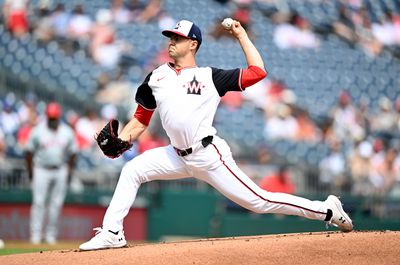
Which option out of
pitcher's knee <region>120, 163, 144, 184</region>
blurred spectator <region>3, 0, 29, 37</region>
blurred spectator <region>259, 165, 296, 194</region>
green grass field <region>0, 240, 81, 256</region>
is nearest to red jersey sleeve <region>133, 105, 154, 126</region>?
pitcher's knee <region>120, 163, 144, 184</region>

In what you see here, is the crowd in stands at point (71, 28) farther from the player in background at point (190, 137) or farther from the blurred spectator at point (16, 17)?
the player in background at point (190, 137)

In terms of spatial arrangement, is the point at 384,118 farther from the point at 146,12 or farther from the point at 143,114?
the point at 143,114

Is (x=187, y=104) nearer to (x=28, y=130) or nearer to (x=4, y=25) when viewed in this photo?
(x=28, y=130)

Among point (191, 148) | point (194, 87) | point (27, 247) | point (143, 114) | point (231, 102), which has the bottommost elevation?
point (27, 247)

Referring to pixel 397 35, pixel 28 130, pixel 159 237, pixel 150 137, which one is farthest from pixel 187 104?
pixel 397 35

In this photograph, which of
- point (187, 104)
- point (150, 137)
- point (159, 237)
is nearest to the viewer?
point (187, 104)

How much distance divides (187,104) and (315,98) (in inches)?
404

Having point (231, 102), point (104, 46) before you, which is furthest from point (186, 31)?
point (104, 46)

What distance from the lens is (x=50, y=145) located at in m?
11.4

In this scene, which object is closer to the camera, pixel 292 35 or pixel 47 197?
pixel 47 197

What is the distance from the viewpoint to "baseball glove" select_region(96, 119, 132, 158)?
5934 mm

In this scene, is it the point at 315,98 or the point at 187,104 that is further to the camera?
the point at 315,98

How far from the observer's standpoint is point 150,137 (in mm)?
12945

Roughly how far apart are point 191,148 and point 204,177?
249 millimetres
